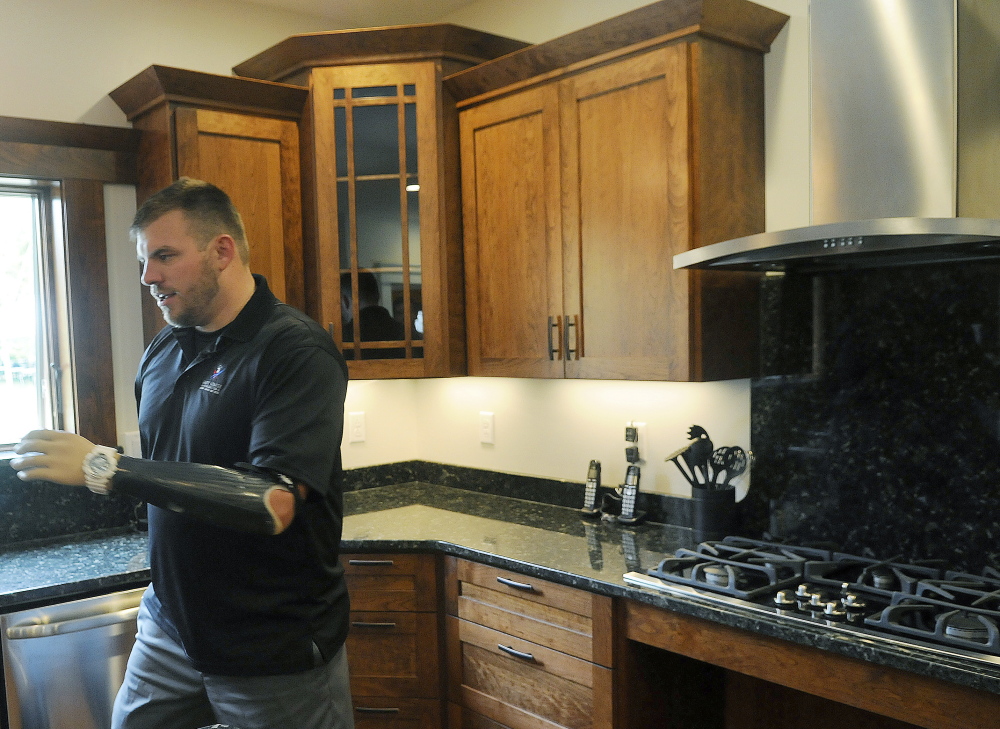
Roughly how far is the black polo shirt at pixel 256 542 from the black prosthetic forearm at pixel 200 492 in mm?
152

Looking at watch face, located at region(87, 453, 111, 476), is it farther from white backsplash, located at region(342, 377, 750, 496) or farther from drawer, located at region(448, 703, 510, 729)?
white backsplash, located at region(342, 377, 750, 496)

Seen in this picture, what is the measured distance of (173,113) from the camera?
280cm

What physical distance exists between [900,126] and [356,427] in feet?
7.59

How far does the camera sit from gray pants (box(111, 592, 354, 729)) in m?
1.77

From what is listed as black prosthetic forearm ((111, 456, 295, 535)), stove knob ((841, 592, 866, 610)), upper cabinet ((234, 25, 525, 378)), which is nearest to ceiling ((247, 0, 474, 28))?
upper cabinet ((234, 25, 525, 378))

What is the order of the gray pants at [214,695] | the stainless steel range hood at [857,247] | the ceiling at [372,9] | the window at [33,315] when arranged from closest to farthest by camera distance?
the stainless steel range hood at [857,247], the gray pants at [214,695], the window at [33,315], the ceiling at [372,9]

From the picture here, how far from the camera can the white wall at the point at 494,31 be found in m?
2.49

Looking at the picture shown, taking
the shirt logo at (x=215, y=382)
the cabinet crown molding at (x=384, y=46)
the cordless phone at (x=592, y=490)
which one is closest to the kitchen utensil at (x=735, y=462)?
the cordless phone at (x=592, y=490)

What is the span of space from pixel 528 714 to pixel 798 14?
2.06 meters

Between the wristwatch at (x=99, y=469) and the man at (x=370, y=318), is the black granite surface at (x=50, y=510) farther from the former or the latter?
the wristwatch at (x=99, y=469)

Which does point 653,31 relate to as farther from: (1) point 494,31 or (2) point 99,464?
(2) point 99,464

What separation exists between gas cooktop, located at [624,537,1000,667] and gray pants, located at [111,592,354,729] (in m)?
0.75

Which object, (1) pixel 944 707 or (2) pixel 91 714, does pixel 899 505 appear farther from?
(2) pixel 91 714

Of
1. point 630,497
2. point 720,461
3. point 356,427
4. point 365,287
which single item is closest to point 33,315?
point 365,287
